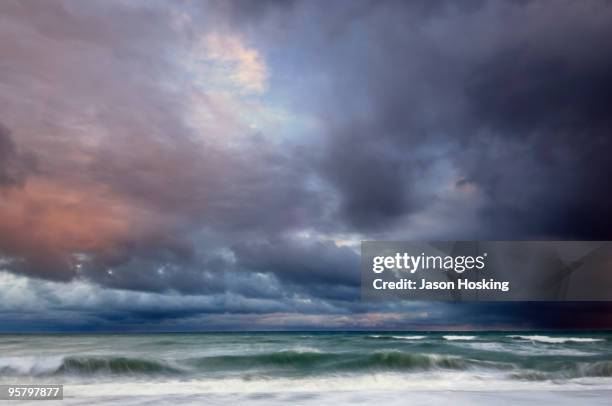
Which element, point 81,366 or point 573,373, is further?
point 81,366

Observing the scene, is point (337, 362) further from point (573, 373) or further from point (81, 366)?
point (81, 366)

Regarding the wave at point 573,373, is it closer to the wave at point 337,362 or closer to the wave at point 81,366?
the wave at point 337,362

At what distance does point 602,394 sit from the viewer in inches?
238

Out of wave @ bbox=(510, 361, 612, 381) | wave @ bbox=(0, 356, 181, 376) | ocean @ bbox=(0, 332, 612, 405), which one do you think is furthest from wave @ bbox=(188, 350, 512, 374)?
wave @ bbox=(510, 361, 612, 381)

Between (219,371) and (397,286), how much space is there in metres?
5.86

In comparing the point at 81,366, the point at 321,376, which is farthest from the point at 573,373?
the point at 81,366

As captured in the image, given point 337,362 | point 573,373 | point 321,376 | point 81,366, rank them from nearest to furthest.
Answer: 1. point 573,373
2. point 321,376
3. point 81,366
4. point 337,362

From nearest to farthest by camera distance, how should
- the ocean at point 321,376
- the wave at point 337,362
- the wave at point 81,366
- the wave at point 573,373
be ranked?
the ocean at point 321,376, the wave at point 573,373, the wave at point 81,366, the wave at point 337,362

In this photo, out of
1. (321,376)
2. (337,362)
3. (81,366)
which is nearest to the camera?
(321,376)

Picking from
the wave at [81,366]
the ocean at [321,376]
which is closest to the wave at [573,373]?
the ocean at [321,376]

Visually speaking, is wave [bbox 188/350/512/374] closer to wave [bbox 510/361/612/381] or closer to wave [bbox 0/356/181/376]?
wave [bbox 0/356/181/376]

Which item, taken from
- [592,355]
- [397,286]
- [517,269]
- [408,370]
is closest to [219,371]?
[408,370]

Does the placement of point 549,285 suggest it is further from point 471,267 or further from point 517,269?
point 471,267

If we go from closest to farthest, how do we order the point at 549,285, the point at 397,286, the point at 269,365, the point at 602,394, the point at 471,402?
1. the point at 471,402
2. the point at 602,394
3. the point at 397,286
4. the point at 549,285
5. the point at 269,365
